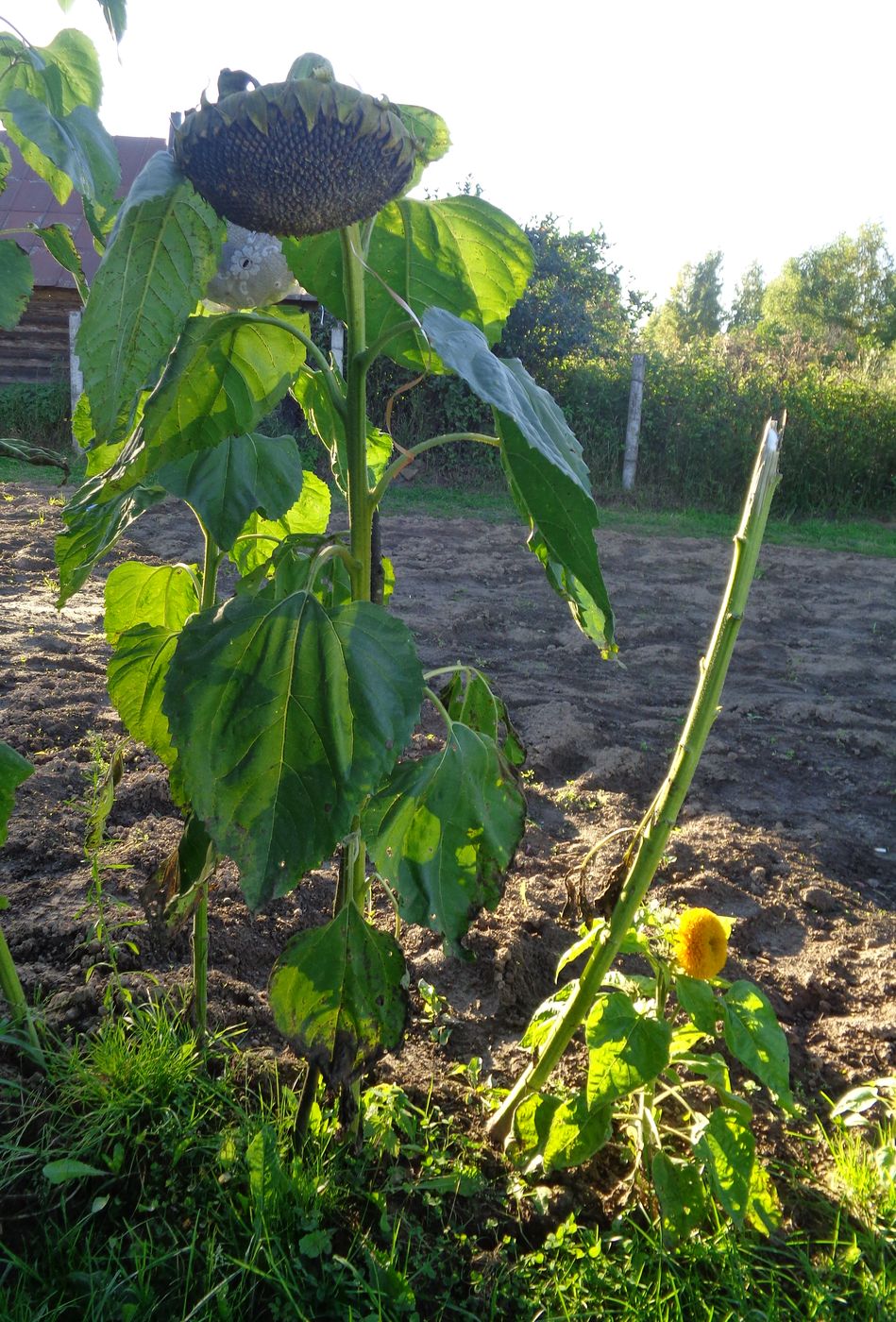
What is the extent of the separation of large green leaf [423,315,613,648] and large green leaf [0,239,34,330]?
2.76 ft

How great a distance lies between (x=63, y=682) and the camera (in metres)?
3.85

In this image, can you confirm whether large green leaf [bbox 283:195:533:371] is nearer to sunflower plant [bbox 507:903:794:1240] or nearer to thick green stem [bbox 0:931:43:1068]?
sunflower plant [bbox 507:903:794:1240]

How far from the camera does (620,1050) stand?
4.86ft

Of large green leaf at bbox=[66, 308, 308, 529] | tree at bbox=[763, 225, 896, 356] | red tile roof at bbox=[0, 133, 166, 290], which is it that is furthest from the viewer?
tree at bbox=[763, 225, 896, 356]

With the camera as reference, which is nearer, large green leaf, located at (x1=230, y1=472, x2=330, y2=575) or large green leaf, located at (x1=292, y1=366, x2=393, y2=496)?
large green leaf, located at (x1=292, y1=366, x2=393, y2=496)

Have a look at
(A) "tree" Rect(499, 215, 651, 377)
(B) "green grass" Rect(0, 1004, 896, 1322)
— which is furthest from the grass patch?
(B) "green grass" Rect(0, 1004, 896, 1322)

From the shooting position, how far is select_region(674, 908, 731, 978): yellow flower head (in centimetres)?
160

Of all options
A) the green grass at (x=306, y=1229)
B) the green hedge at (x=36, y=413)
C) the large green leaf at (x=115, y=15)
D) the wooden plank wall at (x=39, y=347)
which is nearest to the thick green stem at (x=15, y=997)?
the green grass at (x=306, y=1229)

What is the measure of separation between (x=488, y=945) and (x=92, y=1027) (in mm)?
905

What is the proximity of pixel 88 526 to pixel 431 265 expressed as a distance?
60 cm

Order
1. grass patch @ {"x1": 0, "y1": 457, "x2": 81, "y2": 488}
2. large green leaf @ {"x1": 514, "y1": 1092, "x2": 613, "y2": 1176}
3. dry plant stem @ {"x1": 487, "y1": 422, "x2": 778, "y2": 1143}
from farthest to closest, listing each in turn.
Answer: grass patch @ {"x1": 0, "y1": 457, "x2": 81, "y2": 488} → large green leaf @ {"x1": 514, "y1": 1092, "x2": 613, "y2": 1176} → dry plant stem @ {"x1": 487, "y1": 422, "x2": 778, "y2": 1143}

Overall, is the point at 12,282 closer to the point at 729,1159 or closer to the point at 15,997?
the point at 15,997

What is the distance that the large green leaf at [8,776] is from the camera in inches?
59.6

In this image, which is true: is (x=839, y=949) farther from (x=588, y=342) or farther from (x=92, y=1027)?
(x=588, y=342)
